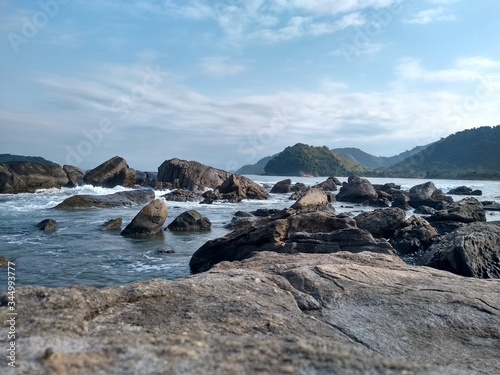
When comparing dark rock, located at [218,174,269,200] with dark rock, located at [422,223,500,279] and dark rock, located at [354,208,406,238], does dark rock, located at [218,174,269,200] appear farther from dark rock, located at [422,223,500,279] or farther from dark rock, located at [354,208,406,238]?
dark rock, located at [422,223,500,279]

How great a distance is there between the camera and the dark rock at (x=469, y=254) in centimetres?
928

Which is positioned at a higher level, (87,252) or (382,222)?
(382,222)

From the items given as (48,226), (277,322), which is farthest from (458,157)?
(277,322)

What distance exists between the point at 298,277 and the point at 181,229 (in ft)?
47.1

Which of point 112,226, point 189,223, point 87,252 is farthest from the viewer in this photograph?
point 189,223

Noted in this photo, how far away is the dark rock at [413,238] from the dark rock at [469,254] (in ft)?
13.2

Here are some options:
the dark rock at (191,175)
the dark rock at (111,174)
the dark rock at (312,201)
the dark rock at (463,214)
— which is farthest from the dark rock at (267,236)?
the dark rock at (191,175)

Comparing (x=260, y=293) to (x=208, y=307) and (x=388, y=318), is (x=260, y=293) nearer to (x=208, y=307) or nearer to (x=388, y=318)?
(x=208, y=307)

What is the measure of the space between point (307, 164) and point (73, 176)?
98811 mm

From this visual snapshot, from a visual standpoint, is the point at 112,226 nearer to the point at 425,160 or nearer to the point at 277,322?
the point at 277,322

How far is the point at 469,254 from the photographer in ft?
31.1

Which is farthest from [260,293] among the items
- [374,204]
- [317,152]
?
[317,152]

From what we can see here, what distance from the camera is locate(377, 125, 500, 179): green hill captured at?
12476cm

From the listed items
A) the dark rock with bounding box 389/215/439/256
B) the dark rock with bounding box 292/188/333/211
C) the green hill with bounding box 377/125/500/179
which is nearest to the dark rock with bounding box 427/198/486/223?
the dark rock with bounding box 389/215/439/256
